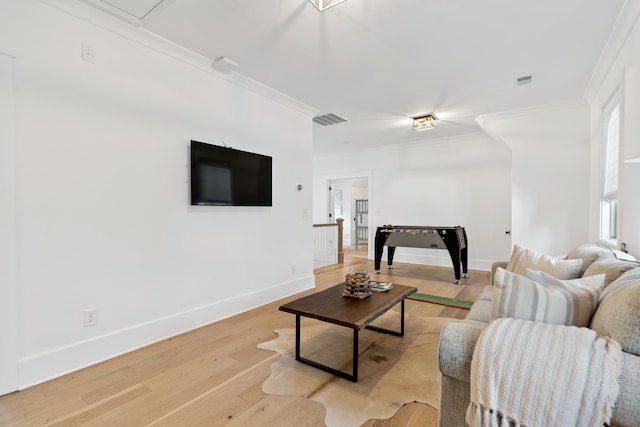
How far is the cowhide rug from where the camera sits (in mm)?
1754

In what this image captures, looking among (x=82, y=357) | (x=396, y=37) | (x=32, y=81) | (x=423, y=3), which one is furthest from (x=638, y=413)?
(x=32, y=81)

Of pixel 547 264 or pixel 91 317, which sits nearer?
pixel 547 264

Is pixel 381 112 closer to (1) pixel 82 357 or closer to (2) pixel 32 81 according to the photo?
(2) pixel 32 81

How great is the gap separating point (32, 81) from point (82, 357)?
1.90 metres

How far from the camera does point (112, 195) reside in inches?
91.8

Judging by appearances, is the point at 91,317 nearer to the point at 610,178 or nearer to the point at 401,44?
the point at 401,44

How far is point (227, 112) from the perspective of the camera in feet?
10.5

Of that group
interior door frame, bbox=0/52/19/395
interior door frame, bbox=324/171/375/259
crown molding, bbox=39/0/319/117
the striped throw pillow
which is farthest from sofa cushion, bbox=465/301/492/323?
interior door frame, bbox=324/171/375/259

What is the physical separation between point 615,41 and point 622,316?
2685mm

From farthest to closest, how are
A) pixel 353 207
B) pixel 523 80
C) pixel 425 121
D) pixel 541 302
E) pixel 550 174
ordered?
1. pixel 353 207
2. pixel 425 121
3. pixel 550 174
4. pixel 523 80
5. pixel 541 302

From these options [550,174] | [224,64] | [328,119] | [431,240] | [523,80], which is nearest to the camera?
[224,64]

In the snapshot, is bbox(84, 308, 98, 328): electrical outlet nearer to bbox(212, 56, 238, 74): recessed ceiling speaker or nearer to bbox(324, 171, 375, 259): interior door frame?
bbox(212, 56, 238, 74): recessed ceiling speaker

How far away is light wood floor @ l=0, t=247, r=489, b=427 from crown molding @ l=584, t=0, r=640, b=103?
300cm

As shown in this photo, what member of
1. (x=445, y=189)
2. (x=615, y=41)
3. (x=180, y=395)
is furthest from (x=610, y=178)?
(x=180, y=395)
